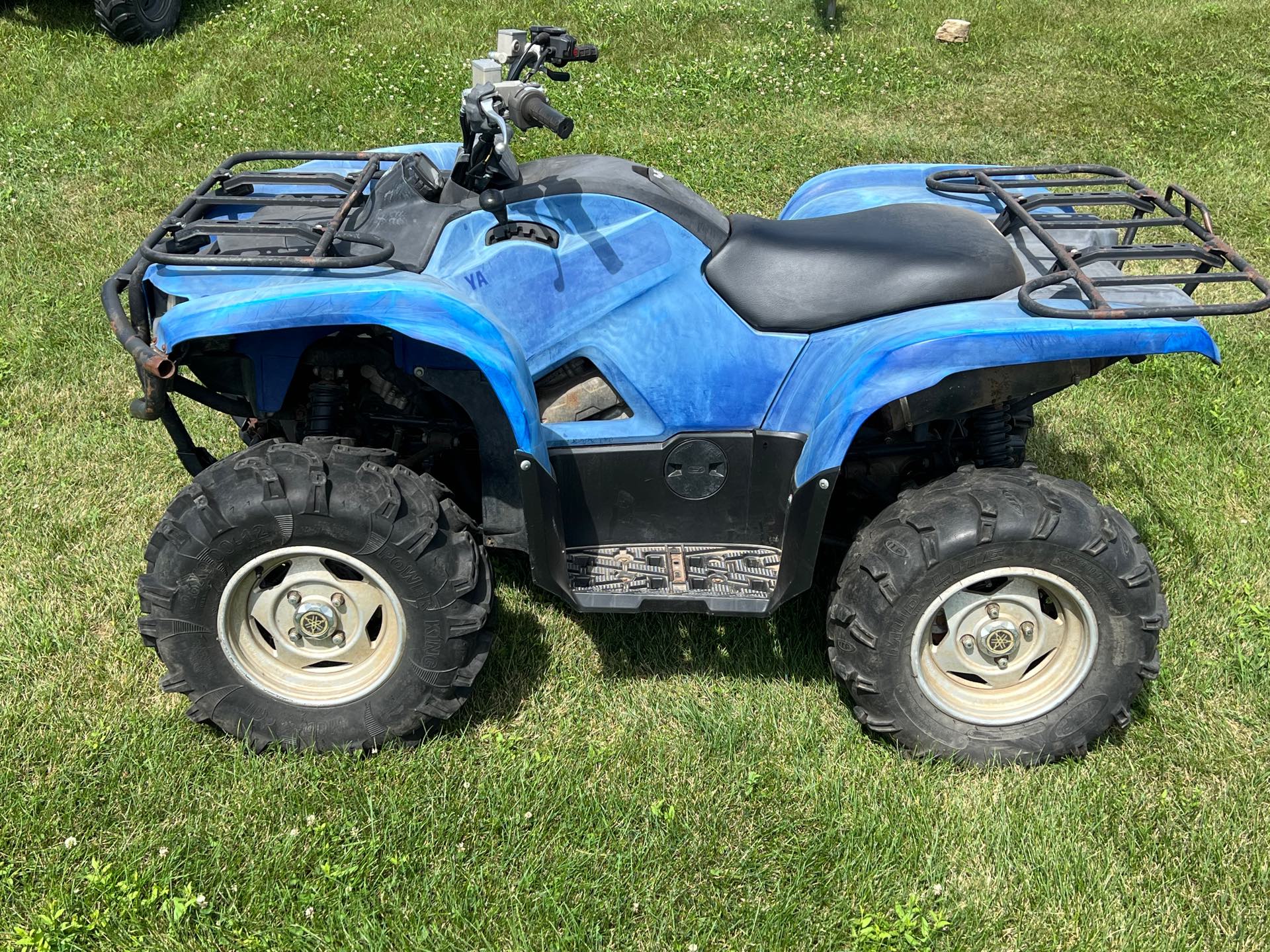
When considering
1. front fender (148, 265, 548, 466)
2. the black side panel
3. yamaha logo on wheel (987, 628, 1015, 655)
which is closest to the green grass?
yamaha logo on wheel (987, 628, 1015, 655)

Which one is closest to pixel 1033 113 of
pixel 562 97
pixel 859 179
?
pixel 562 97

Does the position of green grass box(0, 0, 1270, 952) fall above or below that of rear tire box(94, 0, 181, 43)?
above

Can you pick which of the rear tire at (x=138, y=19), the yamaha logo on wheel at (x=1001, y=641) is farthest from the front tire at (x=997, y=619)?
the rear tire at (x=138, y=19)

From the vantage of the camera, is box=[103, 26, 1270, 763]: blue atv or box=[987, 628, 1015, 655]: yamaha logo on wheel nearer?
box=[103, 26, 1270, 763]: blue atv

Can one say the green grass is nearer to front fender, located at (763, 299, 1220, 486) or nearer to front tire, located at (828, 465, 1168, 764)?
front tire, located at (828, 465, 1168, 764)

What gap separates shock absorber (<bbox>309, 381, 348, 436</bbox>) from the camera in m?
3.55

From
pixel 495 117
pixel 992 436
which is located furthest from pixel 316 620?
pixel 992 436

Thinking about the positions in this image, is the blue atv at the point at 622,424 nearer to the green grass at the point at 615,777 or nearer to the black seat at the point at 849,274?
the black seat at the point at 849,274

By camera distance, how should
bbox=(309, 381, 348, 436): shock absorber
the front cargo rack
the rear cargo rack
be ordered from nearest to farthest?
the rear cargo rack < the front cargo rack < bbox=(309, 381, 348, 436): shock absorber

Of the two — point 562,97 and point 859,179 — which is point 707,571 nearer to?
point 859,179

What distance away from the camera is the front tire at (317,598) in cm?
322

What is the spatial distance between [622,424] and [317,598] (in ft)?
3.65

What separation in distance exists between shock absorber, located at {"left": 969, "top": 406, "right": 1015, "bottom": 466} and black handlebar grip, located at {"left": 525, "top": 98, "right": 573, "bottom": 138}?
168 cm

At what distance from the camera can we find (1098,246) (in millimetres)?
3744
